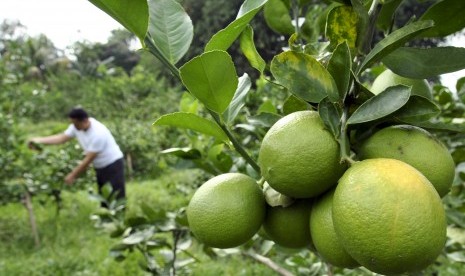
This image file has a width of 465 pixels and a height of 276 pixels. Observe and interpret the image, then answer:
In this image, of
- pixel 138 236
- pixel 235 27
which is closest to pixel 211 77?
pixel 235 27

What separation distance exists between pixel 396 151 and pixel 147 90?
11.6 meters

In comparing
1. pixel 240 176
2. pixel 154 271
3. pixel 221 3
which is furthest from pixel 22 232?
pixel 221 3

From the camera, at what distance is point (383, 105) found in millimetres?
541

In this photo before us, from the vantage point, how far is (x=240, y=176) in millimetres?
701

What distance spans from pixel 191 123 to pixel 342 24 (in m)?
0.25

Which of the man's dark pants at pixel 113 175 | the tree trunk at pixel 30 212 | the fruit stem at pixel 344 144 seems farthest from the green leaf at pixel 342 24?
the tree trunk at pixel 30 212

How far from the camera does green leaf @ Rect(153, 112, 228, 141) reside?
64 centimetres

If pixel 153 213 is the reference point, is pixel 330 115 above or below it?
above

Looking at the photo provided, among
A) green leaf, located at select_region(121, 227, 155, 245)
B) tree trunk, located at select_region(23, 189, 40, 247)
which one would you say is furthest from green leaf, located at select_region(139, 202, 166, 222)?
tree trunk, located at select_region(23, 189, 40, 247)

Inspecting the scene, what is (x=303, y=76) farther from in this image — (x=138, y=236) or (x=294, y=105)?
(x=138, y=236)

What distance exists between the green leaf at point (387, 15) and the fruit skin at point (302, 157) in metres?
0.20

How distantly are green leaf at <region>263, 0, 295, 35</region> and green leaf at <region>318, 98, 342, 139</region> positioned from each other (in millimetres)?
376

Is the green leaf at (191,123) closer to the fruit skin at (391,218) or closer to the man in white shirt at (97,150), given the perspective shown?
the fruit skin at (391,218)

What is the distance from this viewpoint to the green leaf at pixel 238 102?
72 cm
